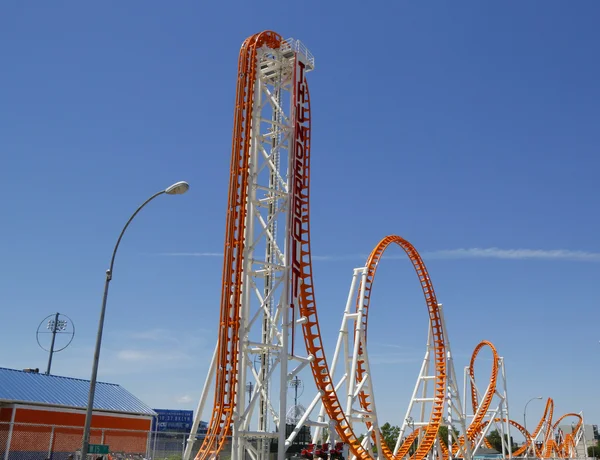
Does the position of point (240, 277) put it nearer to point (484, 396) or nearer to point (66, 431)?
point (66, 431)

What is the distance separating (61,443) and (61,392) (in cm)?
238

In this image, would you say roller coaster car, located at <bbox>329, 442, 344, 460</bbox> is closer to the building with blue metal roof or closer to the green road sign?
the building with blue metal roof

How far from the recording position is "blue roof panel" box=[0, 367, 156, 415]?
2412cm

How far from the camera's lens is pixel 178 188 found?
13.4 metres

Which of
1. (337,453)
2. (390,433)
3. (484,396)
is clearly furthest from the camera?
(390,433)

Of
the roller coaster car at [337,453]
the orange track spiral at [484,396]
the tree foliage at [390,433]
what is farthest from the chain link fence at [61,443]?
the tree foliage at [390,433]

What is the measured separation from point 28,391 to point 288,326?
10.8m

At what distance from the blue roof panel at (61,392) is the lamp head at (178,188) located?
14.4 metres

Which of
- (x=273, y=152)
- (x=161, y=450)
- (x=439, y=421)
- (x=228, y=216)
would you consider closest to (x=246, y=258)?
(x=228, y=216)

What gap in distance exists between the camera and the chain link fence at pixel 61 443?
2081cm

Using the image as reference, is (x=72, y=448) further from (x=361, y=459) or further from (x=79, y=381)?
(x=361, y=459)

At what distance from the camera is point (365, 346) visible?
2997 cm

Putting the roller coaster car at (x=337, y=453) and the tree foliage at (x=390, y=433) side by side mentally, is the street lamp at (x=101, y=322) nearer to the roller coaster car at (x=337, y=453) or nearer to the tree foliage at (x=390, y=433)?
the roller coaster car at (x=337, y=453)

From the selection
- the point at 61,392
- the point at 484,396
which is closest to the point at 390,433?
the point at 484,396
